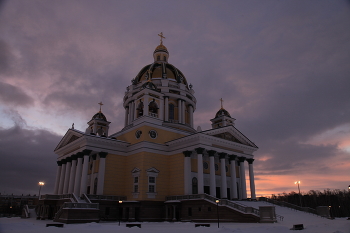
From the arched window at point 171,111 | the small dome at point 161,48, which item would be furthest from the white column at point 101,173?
the small dome at point 161,48

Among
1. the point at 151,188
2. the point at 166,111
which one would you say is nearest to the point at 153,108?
the point at 166,111

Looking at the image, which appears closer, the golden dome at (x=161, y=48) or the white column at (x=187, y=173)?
the white column at (x=187, y=173)

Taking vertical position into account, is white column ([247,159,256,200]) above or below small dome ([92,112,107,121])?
below

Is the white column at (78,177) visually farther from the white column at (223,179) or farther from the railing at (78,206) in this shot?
the white column at (223,179)

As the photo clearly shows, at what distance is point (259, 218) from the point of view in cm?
2623

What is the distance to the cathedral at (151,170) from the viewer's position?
33.3 metres

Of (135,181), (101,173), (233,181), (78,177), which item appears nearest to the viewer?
(101,173)

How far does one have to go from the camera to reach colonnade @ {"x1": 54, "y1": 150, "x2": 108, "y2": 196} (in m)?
34.5

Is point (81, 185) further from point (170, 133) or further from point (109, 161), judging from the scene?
point (170, 133)

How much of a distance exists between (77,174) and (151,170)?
9867 mm

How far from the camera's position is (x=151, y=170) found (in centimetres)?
3534

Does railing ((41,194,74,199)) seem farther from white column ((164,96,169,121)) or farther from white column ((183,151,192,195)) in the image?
white column ((164,96,169,121))

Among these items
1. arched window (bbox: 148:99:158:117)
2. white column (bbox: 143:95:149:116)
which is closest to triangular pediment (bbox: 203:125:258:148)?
arched window (bbox: 148:99:158:117)

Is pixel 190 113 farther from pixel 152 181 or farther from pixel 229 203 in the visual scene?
pixel 229 203
